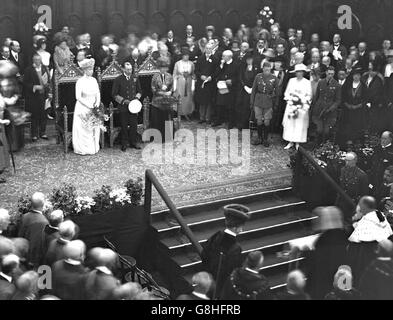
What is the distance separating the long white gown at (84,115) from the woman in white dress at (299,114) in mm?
3961

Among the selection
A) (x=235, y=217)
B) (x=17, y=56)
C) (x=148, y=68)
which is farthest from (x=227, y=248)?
(x=17, y=56)

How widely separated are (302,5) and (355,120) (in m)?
6.56

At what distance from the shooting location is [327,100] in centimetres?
1508

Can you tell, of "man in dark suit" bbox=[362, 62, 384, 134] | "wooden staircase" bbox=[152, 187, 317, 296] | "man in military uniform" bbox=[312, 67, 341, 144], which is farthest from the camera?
"man in dark suit" bbox=[362, 62, 384, 134]

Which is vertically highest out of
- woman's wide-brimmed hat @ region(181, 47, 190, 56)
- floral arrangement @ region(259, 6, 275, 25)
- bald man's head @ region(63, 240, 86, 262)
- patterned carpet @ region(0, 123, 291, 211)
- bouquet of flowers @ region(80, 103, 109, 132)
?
floral arrangement @ region(259, 6, 275, 25)

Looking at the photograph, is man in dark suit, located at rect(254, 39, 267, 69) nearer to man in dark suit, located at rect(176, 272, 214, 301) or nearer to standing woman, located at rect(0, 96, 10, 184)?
standing woman, located at rect(0, 96, 10, 184)

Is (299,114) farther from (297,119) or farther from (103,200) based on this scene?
(103,200)

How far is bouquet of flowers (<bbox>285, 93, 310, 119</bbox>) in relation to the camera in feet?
48.9

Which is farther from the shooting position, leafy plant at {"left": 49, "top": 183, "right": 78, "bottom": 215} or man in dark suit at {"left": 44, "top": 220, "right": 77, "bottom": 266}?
leafy plant at {"left": 49, "top": 183, "right": 78, "bottom": 215}

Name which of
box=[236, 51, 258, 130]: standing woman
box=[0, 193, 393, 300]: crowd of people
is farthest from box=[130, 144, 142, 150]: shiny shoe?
box=[0, 193, 393, 300]: crowd of people

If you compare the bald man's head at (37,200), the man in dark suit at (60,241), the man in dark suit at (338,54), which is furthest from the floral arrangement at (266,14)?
the man in dark suit at (60,241)

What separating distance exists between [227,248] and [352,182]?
3.68 m

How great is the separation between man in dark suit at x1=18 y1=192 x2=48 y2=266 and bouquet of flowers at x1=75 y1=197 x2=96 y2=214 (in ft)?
5.12
